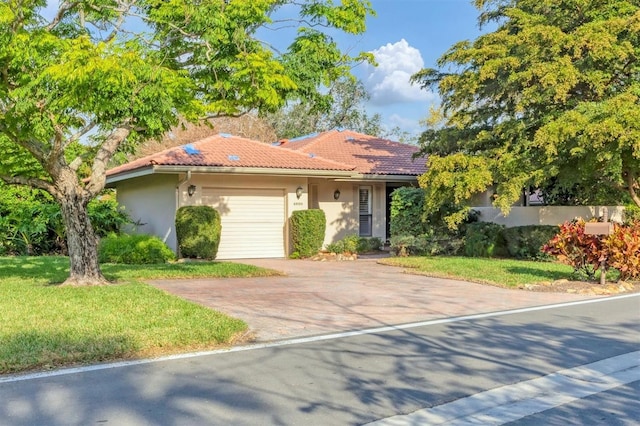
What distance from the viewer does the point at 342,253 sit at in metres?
19.5

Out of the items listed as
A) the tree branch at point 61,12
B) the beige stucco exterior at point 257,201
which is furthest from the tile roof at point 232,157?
the tree branch at point 61,12

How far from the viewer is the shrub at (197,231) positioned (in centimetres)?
1703

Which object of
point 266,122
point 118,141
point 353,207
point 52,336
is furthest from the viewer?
point 266,122

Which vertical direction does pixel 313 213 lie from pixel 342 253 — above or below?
above

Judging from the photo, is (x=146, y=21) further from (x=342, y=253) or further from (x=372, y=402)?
(x=342, y=253)

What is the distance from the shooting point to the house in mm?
18078

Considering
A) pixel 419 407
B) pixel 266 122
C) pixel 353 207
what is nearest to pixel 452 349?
pixel 419 407

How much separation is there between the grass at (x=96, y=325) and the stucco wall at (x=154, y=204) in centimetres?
715

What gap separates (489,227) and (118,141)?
38.9 ft

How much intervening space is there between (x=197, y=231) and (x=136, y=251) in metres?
1.79

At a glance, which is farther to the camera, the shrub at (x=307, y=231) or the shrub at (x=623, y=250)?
the shrub at (x=307, y=231)

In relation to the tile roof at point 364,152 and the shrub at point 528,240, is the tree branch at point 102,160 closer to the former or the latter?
the tile roof at point 364,152

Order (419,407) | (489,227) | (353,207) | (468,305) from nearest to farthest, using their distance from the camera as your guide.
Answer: (419,407), (468,305), (489,227), (353,207)

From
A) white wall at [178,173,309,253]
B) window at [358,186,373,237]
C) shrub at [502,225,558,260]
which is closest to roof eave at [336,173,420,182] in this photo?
window at [358,186,373,237]
